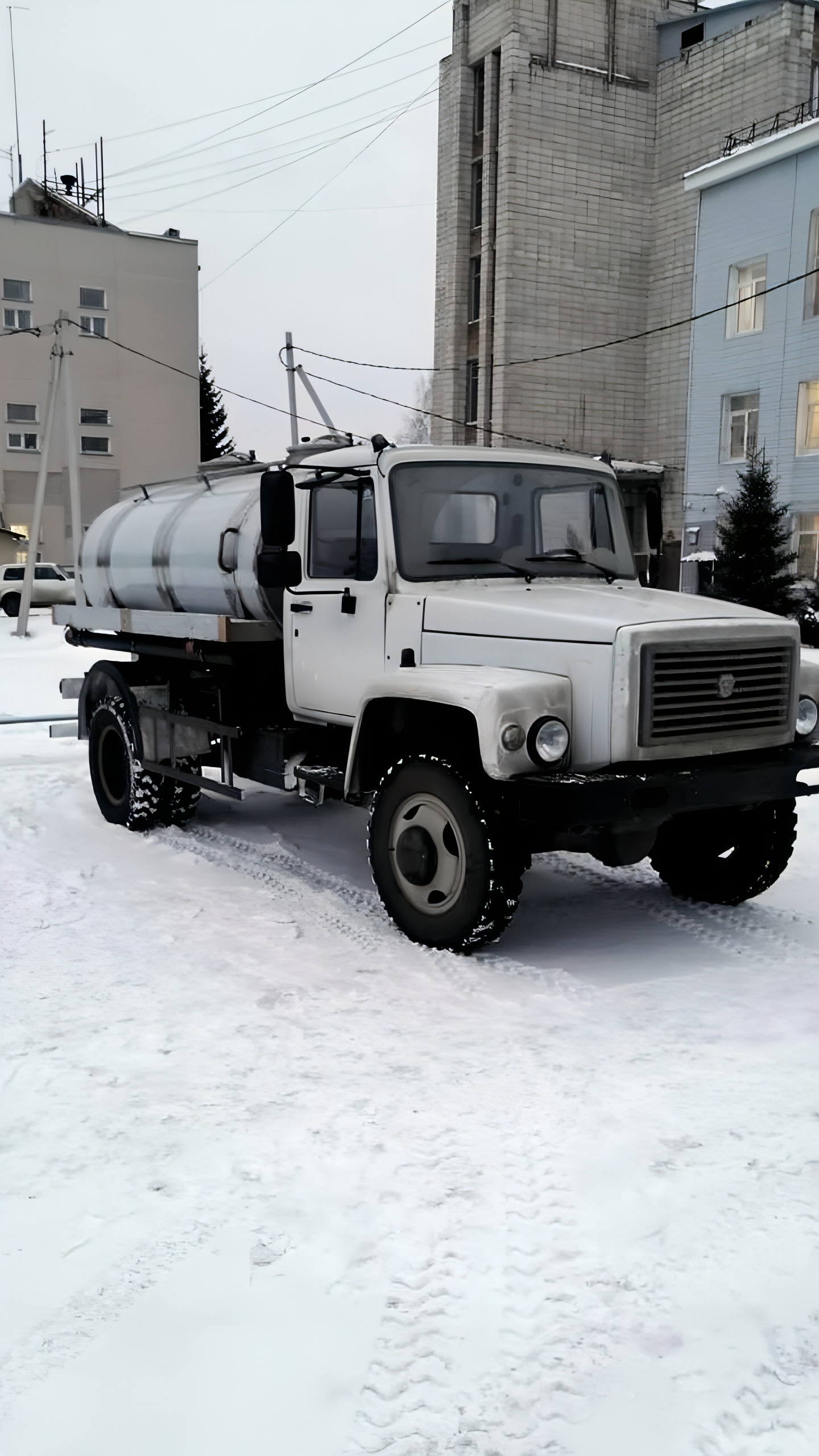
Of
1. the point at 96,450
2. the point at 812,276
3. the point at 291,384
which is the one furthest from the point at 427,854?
the point at 96,450

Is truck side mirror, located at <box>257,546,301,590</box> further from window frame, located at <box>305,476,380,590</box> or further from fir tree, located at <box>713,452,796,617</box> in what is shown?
fir tree, located at <box>713,452,796,617</box>

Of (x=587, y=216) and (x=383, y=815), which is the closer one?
(x=383, y=815)

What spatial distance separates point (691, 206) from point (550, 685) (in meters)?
39.4

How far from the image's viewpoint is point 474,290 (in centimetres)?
4181

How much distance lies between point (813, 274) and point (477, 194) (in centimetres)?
1843

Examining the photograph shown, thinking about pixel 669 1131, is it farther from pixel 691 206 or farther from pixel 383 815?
pixel 691 206

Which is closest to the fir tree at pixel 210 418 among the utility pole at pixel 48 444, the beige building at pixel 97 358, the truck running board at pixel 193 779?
the beige building at pixel 97 358

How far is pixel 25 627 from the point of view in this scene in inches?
1040

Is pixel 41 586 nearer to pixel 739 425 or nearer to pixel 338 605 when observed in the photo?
pixel 739 425

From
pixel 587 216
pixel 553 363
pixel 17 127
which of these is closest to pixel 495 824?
pixel 553 363

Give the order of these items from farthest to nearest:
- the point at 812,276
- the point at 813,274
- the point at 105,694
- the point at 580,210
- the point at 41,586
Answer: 1. the point at 580,210
2. the point at 41,586
3. the point at 812,276
4. the point at 813,274
5. the point at 105,694

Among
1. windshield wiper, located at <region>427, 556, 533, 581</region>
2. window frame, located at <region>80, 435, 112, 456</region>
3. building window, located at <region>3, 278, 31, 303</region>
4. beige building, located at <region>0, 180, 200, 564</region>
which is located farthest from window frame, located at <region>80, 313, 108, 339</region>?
windshield wiper, located at <region>427, 556, 533, 581</region>

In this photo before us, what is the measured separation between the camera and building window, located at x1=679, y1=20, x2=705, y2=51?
4150 centimetres

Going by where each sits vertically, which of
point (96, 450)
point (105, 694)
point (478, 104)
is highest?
point (478, 104)
